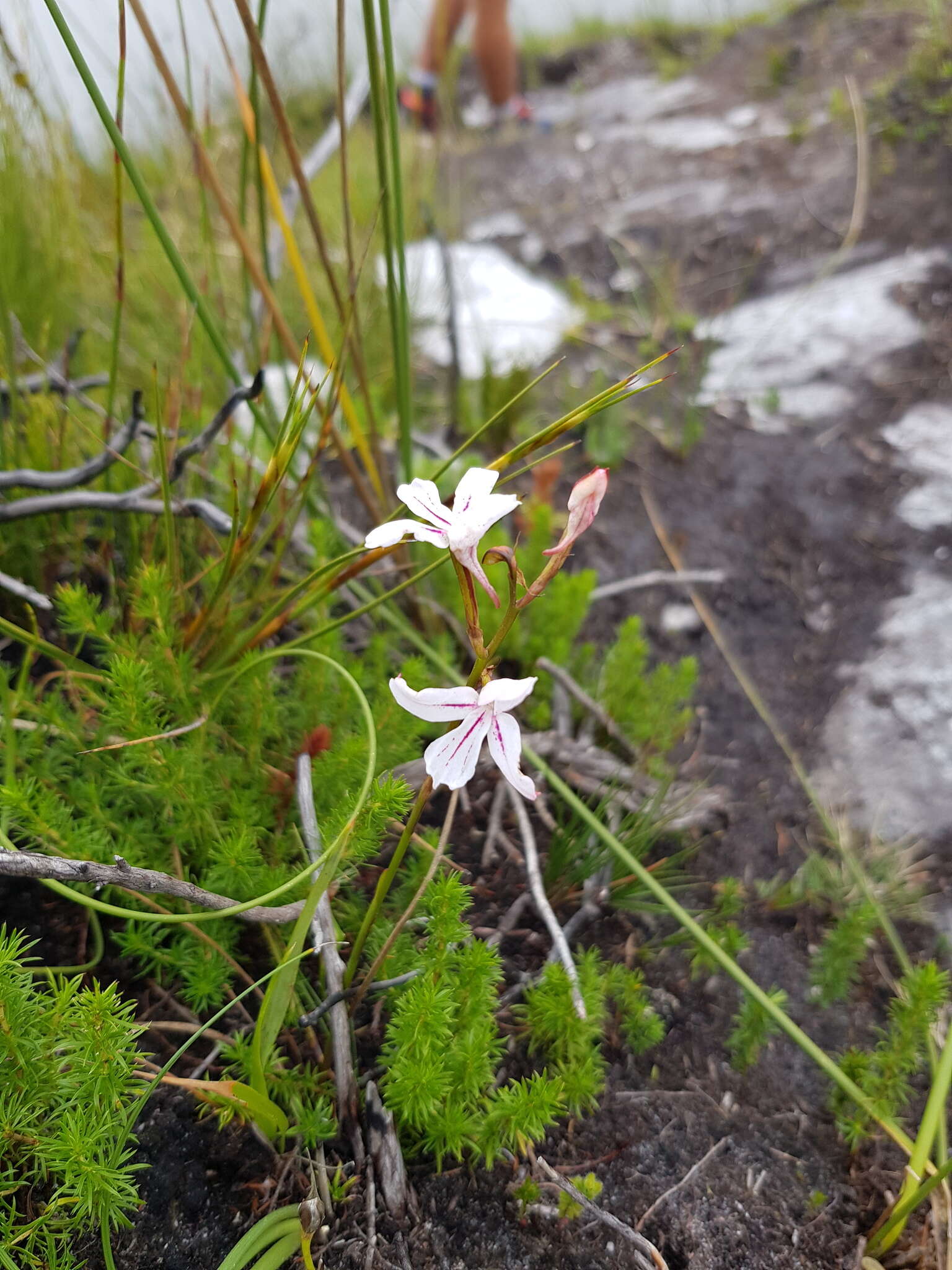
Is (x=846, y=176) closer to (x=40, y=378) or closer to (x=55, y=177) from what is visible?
(x=55, y=177)

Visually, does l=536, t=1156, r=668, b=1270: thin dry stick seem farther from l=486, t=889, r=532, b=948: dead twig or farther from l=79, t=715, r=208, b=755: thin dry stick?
l=79, t=715, r=208, b=755: thin dry stick

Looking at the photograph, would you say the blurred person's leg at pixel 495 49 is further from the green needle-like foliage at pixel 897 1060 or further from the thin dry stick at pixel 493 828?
the green needle-like foliage at pixel 897 1060

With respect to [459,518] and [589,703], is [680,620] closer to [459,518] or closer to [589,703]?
[589,703]

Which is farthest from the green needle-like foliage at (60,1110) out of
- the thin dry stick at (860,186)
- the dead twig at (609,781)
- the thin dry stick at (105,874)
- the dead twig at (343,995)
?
the thin dry stick at (860,186)

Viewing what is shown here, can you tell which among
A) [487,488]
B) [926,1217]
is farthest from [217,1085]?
[926,1217]

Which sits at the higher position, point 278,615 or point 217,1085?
point 278,615

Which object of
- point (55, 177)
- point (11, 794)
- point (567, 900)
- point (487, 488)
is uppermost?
point (55, 177)
